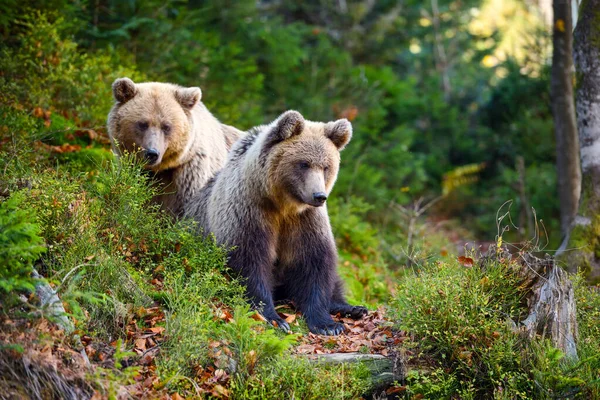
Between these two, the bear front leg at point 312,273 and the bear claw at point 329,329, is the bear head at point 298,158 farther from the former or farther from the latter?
the bear claw at point 329,329

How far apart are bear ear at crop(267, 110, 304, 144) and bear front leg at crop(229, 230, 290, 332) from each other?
0.96m

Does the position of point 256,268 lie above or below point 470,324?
above

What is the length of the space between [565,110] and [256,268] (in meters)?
7.08

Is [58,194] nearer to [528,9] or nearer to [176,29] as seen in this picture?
[176,29]

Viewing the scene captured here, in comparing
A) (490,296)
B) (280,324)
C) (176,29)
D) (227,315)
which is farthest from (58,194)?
(176,29)

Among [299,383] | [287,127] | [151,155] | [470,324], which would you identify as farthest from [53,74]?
[470,324]

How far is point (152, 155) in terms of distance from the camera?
330 inches

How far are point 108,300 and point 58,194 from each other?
1.31 m

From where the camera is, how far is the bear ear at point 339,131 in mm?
7445

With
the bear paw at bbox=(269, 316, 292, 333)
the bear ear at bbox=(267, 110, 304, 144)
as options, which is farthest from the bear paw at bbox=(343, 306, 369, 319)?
the bear ear at bbox=(267, 110, 304, 144)

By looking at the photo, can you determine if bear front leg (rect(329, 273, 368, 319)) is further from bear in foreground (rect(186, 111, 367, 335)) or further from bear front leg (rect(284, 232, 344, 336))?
bear front leg (rect(284, 232, 344, 336))

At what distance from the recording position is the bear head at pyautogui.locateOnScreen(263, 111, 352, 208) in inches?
282

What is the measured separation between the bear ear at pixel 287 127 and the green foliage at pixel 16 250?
2623mm

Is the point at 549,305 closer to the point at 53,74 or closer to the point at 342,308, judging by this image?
the point at 342,308
